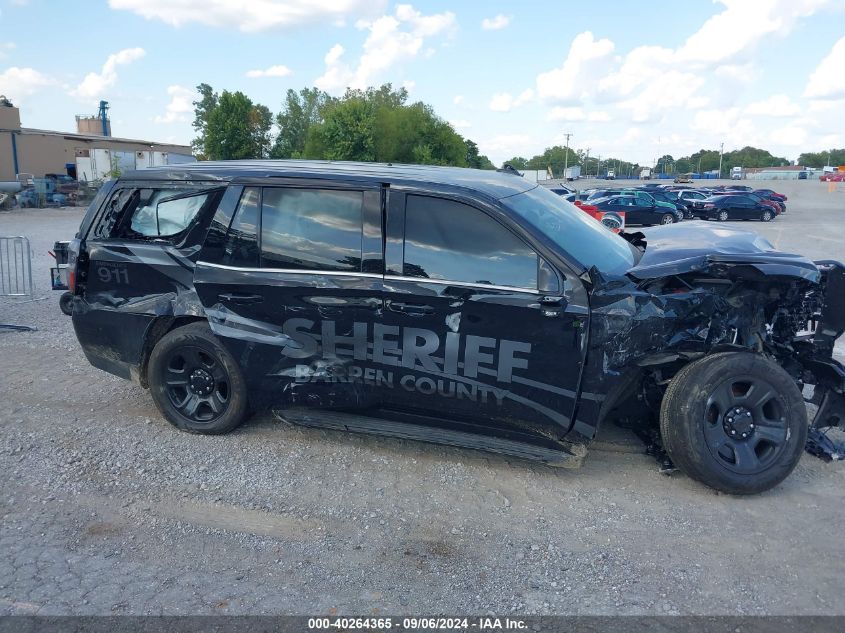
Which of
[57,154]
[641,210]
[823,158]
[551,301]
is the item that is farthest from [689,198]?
[823,158]

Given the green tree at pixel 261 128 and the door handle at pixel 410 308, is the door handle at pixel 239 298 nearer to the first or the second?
the door handle at pixel 410 308

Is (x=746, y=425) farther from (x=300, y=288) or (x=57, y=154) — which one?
(x=57, y=154)

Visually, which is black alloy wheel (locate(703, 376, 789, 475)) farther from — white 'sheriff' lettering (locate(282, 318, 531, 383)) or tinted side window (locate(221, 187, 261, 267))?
tinted side window (locate(221, 187, 261, 267))

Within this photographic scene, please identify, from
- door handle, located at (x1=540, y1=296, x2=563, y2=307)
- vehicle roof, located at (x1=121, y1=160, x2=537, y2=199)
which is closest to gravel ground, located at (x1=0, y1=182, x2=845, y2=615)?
door handle, located at (x1=540, y1=296, x2=563, y2=307)

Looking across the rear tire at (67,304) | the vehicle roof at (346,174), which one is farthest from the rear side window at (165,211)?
the rear tire at (67,304)

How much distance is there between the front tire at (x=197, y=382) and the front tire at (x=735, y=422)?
9.37 feet

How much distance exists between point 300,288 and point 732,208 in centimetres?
3248

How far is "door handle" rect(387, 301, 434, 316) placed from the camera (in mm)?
4129

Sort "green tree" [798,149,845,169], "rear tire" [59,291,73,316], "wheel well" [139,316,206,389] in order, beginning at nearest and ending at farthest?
1. "wheel well" [139,316,206,389]
2. "rear tire" [59,291,73,316]
3. "green tree" [798,149,845,169]

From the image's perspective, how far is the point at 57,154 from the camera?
5031 centimetres

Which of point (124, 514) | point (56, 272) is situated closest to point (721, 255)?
point (124, 514)

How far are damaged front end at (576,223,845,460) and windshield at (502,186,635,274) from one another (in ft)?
0.51

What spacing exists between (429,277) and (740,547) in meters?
2.25

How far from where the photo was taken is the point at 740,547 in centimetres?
356
